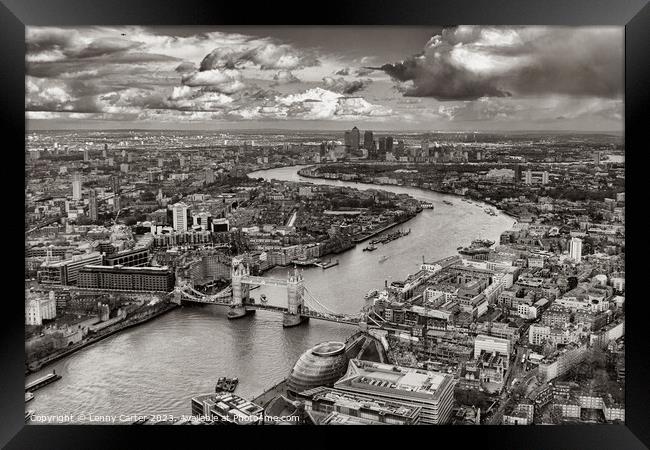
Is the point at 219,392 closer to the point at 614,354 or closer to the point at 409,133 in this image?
the point at 409,133

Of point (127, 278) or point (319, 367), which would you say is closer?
point (319, 367)

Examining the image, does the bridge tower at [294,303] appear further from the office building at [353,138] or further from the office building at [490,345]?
the office building at [490,345]

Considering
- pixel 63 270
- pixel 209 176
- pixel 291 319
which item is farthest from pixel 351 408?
pixel 63 270

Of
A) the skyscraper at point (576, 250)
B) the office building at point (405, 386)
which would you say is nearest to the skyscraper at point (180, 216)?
the office building at point (405, 386)

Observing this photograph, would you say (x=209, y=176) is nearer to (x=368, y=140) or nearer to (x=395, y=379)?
(x=368, y=140)

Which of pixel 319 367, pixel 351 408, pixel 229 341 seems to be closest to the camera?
pixel 351 408
